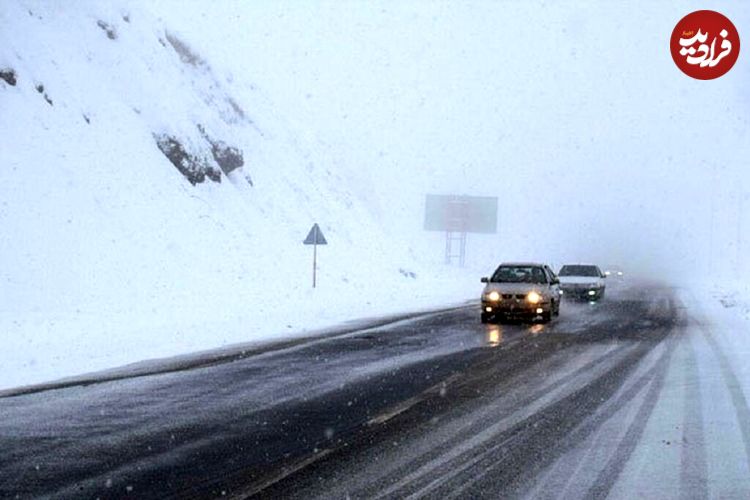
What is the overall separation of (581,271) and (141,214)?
17.2 metres

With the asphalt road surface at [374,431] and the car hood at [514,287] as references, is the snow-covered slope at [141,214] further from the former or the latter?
the car hood at [514,287]

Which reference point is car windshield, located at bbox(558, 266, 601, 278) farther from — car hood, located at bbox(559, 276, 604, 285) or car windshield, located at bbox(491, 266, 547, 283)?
car windshield, located at bbox(491, 266, 547, 283)

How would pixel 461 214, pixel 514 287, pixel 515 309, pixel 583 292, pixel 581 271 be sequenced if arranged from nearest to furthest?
pixel 515 309, pixel 514 287, pixel 583 292, pixel 581 271, pixel 461 214

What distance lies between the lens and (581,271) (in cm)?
3262

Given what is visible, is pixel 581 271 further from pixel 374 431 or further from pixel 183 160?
pixel 374 431

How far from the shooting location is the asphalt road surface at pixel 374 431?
5.85m

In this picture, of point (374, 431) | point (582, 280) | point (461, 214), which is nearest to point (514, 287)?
point (582, 280)

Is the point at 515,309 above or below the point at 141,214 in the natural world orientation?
below

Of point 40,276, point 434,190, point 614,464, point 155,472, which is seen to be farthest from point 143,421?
point 434,190

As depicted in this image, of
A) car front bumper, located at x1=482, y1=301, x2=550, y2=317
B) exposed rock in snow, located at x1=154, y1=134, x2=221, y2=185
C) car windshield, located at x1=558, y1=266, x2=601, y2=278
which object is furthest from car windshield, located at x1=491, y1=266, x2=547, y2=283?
exposed rock in snow, located at x1=154, y1=134, x2=221, y2=185

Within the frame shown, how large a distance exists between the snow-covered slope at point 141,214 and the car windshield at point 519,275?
4.52 meters

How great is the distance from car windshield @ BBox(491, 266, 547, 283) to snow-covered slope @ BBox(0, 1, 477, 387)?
14.8 ft

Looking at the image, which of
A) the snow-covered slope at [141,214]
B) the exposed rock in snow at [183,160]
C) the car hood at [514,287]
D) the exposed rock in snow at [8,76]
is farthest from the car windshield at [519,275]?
the exposed rock in snow at [183,160]

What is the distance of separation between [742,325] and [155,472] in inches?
693
